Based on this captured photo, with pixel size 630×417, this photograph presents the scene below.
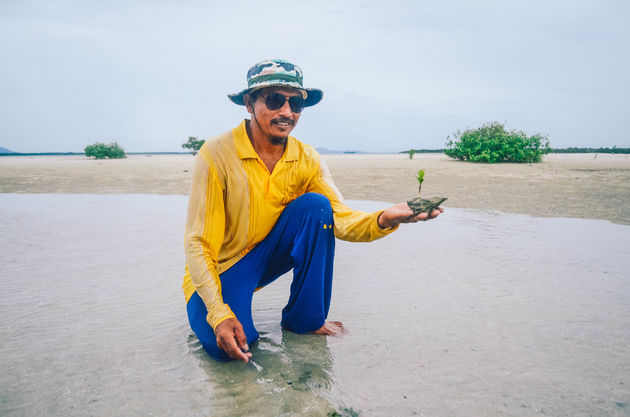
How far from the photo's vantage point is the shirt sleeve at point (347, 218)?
2334 mm

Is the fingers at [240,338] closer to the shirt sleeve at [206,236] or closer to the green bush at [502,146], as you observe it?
the shirt sleeve at [206,236]

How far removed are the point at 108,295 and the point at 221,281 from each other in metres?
1.30

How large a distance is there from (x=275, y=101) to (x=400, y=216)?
990 millimetres

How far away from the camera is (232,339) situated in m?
2.05

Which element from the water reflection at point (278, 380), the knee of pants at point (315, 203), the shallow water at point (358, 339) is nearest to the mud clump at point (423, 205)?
the knee of pants at point (315, 203)

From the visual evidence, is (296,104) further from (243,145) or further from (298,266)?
(298,266)

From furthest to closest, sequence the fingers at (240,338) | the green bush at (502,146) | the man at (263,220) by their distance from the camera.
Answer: the green bush at (502,146) → the man at (263,220) → the fingers at (240,338)

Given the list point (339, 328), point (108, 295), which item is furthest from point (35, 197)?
point (339, 328)

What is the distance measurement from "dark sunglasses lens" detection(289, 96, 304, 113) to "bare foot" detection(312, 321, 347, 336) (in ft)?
4.35

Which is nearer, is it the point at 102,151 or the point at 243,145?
the point at 243,145

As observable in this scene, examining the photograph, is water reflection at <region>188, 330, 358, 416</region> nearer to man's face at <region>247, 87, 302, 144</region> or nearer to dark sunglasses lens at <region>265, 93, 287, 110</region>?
man's face at <region>247, 87, 302, 144</region>

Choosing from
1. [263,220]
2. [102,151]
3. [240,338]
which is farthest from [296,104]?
[102,151]

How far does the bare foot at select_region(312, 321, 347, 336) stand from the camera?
2.54m

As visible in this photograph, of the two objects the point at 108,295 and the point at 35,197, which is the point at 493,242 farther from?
the point at 35,197
